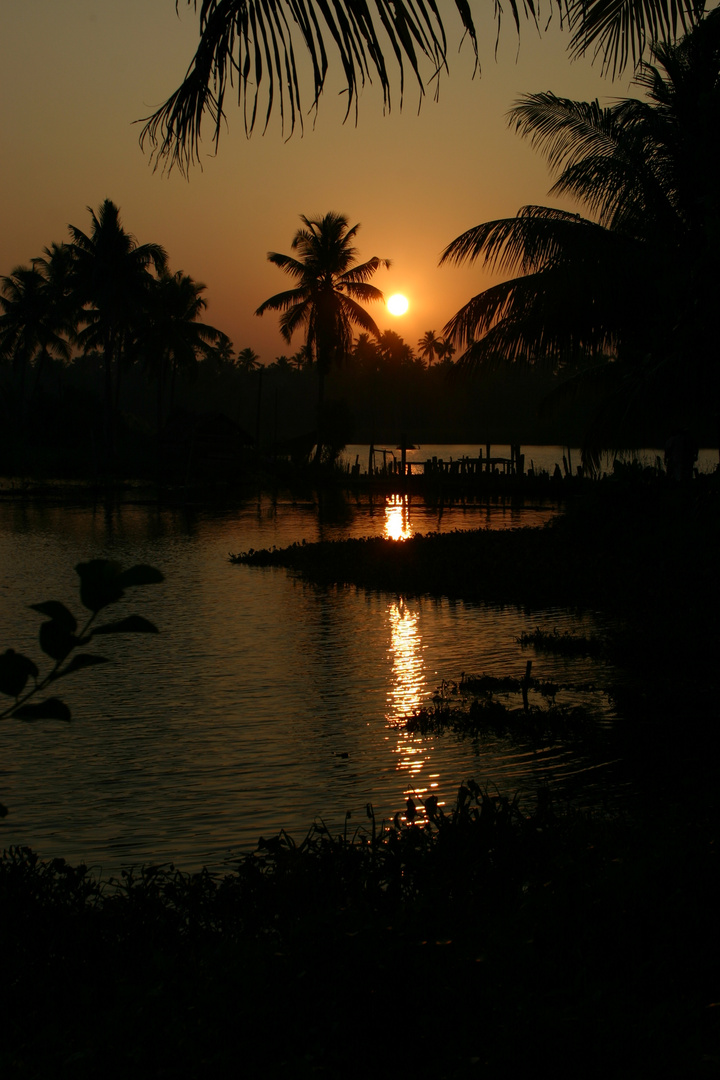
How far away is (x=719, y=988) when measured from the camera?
3.24m

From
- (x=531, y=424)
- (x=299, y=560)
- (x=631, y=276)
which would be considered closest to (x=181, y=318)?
(x=299, y=560)

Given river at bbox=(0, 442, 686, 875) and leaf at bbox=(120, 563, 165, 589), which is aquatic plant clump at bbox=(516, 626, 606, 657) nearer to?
river at bbox=(0, 442, 686, 875)

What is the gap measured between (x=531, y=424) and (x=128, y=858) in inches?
4916

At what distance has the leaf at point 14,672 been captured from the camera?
5.41ft

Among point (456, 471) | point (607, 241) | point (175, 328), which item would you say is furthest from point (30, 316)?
point (607, 241)

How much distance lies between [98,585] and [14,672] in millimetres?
243

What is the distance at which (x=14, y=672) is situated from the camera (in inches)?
66.0

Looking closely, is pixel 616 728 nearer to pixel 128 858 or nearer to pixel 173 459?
pixel 128 858

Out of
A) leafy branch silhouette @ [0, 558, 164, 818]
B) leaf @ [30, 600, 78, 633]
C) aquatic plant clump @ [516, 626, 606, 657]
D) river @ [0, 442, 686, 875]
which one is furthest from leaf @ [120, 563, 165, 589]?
aquatic plant clump @ [516, 626, 606, 657]

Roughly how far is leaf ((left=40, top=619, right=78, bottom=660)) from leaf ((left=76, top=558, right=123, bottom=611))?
8cm

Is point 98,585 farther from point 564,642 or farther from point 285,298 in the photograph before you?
point 285,298

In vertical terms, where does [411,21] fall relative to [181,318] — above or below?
below

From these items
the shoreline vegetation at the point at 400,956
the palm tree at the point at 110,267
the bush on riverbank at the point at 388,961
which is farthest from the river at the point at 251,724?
the palm tree at the point at 110,267

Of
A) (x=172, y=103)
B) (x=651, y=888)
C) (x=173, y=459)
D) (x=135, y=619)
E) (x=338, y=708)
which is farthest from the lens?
(x=173, y=459)
